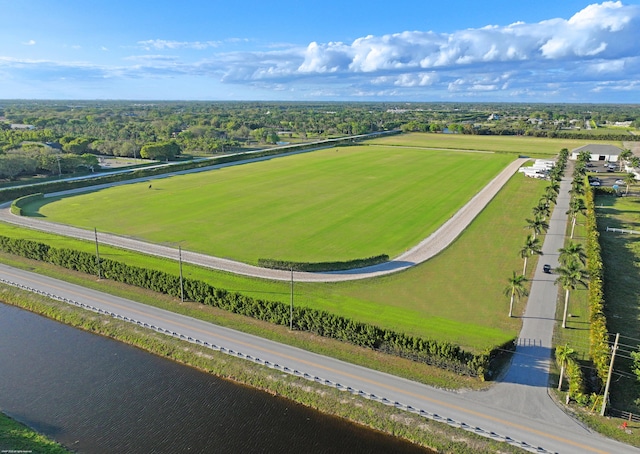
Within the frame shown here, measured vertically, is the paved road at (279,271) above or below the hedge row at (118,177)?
below

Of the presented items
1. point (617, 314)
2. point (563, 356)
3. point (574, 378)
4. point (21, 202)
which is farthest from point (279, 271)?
point (21, 202)

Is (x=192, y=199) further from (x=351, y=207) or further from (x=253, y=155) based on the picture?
(x=253, y=155)

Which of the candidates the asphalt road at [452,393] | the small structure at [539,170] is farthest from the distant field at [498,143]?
the asphalt road at [452,393]

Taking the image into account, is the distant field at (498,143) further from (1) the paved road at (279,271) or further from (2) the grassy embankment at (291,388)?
(2) the grassy embankment at (291,388)

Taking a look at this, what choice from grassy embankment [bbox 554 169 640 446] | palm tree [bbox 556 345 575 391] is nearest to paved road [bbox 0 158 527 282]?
grassy embankment [bbox 554 169 640 446]

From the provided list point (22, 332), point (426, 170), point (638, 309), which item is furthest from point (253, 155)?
point (638, 309)

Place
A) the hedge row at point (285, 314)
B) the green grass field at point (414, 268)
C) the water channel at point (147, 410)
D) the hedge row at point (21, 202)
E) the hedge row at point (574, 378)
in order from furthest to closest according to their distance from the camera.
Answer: the hedge row at point (21, 202) < the green grass field at point (414, 268) < the hedge row at point (285, 314) < the hedge row at point (574, 378) < the water channel at point (147, 410)

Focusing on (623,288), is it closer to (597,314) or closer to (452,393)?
(597,314)
